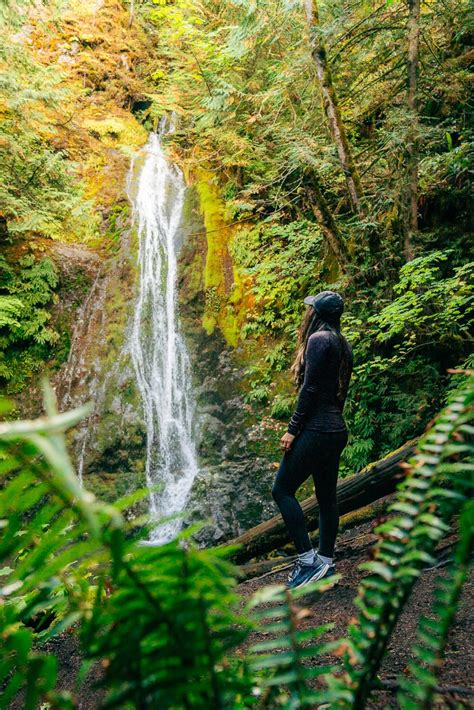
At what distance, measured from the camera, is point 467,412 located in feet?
1.99

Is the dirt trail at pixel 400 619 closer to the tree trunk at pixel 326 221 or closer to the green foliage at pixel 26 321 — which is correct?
the tree trunk at pixel 326 221

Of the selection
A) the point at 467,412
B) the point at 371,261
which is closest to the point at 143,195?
the point at 371,261

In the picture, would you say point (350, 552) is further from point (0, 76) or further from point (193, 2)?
point (193, 2)

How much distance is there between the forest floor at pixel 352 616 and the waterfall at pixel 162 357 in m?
3.34

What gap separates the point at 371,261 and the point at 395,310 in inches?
67.8

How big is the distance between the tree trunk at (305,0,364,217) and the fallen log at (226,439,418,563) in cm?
360

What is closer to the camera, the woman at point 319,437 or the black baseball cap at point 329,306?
the woman at point 319,437

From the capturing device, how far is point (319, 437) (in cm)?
283

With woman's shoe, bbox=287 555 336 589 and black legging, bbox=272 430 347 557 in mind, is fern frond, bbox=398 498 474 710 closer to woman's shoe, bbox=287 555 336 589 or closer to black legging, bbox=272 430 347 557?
black legging, bbox=272 430 347 557

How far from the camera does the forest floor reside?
61.3 inches

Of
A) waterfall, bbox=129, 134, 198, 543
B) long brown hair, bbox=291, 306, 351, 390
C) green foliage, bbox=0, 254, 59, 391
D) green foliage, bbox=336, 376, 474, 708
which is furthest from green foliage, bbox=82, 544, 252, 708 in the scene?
A: green foliage, bbox=0, 254, 59, 391

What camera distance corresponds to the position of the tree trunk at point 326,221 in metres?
5.84

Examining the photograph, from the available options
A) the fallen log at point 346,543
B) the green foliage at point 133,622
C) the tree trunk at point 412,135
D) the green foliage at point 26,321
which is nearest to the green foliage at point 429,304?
the tree trunk at point 412,135

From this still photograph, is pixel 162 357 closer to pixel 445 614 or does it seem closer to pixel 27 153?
pixel 27 153
